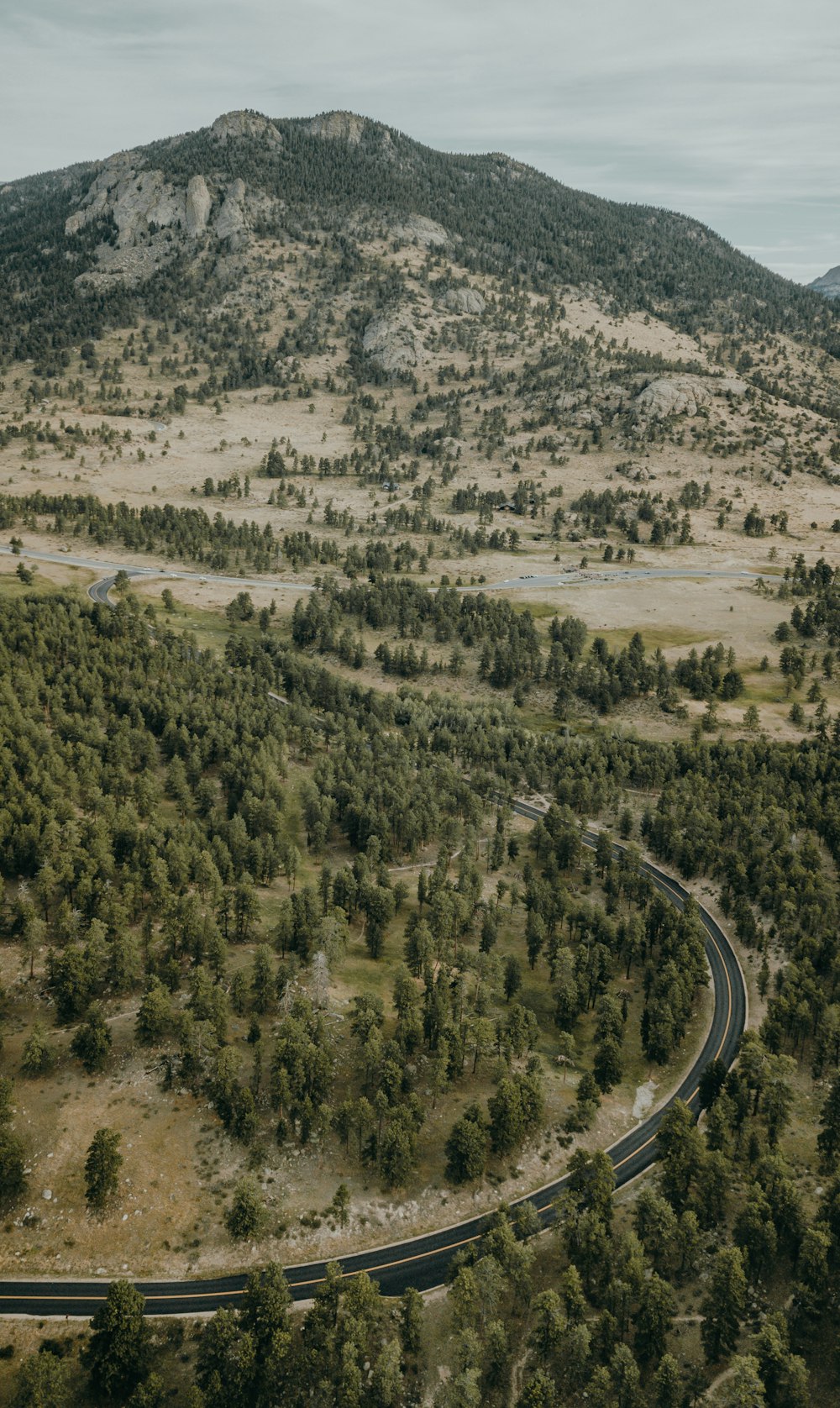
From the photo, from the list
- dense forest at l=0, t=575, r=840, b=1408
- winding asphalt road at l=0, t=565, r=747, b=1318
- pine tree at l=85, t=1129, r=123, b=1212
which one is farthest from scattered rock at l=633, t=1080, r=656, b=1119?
pine tree at l=85, t=1129, r=123, b=1212

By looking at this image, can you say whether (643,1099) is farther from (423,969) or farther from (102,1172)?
(102,1172)

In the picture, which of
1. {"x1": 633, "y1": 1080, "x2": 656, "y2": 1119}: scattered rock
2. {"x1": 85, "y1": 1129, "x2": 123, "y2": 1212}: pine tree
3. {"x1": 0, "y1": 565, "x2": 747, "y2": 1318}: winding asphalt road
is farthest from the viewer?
{"x1": 633, "y1": 1080, "x2": 656, "y2": 1119}: scattered rock

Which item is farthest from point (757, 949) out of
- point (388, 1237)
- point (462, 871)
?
point (388, 1237)

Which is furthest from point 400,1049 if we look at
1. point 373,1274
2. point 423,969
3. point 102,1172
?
point 102,1172

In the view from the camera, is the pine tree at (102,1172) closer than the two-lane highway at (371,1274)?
No

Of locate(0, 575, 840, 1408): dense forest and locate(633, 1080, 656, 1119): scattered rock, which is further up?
locate(0, 575, 840, 1408): dense forest

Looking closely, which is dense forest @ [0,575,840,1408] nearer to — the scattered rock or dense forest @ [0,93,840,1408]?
dense forest @ [0,93,840,1408]

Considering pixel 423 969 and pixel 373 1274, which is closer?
pixel 373 1274

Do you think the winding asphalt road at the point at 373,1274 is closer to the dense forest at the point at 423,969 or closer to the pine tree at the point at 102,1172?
the dense forest at the point at 423,969

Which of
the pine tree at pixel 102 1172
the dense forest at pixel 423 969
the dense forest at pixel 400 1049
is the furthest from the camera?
the pine tree at pixel 102 1172

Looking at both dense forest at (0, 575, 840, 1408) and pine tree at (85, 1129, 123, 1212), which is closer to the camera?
dense forest at (0, 575, 840, 1408)

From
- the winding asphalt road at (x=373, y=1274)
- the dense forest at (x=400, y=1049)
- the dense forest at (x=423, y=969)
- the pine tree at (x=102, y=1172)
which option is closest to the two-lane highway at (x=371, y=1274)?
the winding asphalt road at (x=373, y=1274)
